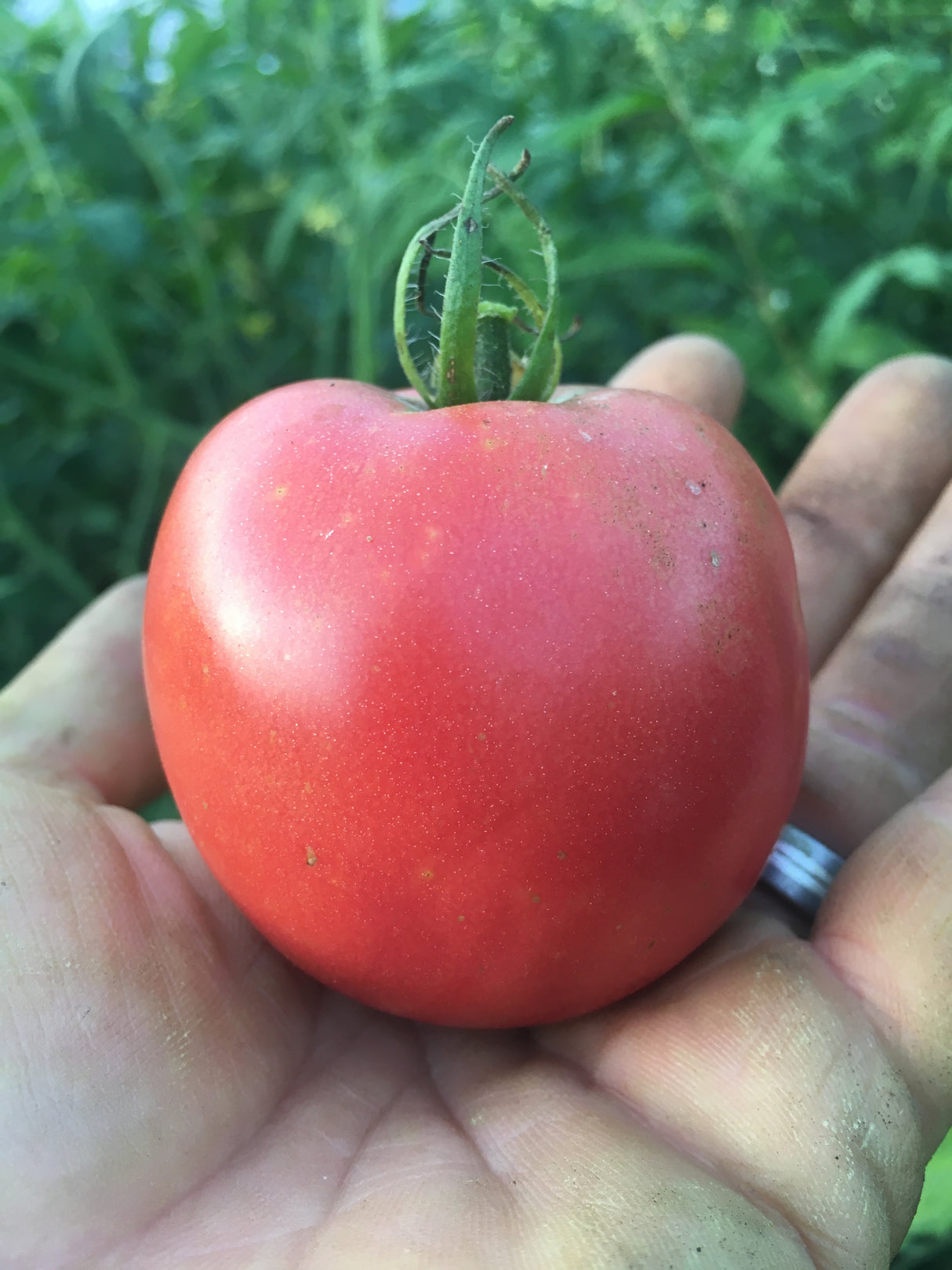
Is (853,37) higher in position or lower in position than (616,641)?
higher

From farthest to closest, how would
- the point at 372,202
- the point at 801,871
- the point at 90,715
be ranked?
the point at 372,202 → the point at 90,715 → the point at 801,871

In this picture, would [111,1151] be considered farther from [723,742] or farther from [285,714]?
[723,742]

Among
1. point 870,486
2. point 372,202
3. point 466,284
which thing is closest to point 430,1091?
point 466,284

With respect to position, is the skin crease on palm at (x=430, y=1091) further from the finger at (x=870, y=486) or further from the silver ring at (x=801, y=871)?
the finger at (x=870, y=486)

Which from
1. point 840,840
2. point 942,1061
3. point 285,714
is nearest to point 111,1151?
point 285,714

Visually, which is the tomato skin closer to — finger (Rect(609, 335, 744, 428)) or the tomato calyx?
the tomato calyx

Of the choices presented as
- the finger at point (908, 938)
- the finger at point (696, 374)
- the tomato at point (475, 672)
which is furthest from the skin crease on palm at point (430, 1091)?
the finger at point (696, 374)

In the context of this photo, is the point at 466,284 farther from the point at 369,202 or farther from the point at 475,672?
the point at 369,202
